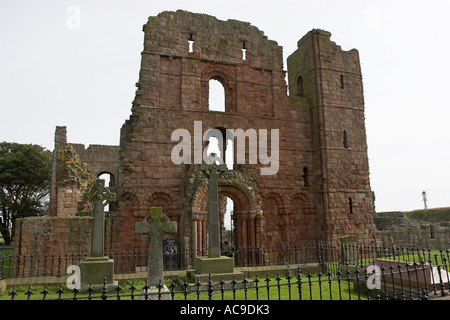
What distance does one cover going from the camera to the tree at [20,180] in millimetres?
33000

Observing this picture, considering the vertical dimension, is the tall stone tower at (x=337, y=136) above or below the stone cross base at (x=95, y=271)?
above

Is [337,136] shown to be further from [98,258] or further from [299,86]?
[98,258]

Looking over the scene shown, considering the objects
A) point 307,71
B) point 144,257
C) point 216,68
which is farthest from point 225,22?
point 144,257

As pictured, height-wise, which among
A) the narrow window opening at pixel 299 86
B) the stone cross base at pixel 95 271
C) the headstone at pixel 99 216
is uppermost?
the narrow window opening at pixel 299 86

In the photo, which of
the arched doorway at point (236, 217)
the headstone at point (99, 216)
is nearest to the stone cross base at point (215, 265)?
the headstone at point (99, 216)

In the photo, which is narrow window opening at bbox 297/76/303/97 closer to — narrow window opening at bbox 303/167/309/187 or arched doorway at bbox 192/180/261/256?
narrow window opening at bbox 303/167/309/187

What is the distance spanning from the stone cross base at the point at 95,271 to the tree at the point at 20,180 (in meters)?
28.1

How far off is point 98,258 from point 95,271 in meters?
0.36

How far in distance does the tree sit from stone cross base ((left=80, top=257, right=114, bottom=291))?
28.1m

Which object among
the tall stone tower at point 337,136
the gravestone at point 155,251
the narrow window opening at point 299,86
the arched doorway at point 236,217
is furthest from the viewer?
the narrow window opening at point 299,86

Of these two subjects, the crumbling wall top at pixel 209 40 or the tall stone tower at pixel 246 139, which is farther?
the crumbling wall top at pixel 209 40

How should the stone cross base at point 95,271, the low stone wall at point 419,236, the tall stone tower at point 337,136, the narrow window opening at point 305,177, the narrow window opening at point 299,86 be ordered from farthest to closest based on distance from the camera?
the narrow window opening at point 299,86
the low stone wall at point 419,236
the narrow window opening at point 305,177
the tall stone tower at point 337,136
the stone cross base at point 95,271

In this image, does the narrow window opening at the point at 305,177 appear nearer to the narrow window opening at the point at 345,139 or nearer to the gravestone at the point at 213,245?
the narrow window opening at the point at 345,139

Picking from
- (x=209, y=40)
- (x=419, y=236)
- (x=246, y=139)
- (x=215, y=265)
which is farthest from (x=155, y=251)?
(x=419, y=236)
